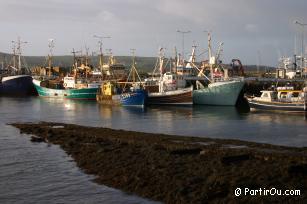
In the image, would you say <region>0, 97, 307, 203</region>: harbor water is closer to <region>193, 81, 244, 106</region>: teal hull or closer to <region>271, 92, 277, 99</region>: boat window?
<region>271, 92, 277, 99</region>: boat window

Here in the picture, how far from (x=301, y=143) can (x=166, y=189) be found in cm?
1444

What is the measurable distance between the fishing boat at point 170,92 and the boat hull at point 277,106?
10029 millimetres

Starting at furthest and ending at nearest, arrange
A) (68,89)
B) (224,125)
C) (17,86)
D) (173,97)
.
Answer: (17,86) → (68,89) → (173,97) → (224,125)

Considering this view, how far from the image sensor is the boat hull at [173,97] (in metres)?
60.0

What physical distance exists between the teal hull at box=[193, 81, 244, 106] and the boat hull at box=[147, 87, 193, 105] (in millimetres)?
2049

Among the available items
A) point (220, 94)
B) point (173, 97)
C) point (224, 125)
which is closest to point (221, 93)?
point (220, 94)

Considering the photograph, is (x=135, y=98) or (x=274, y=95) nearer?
(x=274, y=95)

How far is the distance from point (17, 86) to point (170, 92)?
4681cm

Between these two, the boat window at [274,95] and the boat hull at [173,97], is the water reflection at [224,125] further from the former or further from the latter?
the boat hull at [173,97]

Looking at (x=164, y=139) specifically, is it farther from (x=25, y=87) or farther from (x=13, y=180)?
(x=25, y=87)

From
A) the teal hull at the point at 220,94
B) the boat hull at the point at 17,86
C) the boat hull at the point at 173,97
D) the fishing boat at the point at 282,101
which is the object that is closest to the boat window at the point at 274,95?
the fishing boat at the point at 282,101

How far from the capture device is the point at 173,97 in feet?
200

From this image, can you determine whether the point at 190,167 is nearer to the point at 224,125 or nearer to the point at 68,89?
the point at 224,125

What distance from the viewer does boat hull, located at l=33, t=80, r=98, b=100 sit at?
252 ft
